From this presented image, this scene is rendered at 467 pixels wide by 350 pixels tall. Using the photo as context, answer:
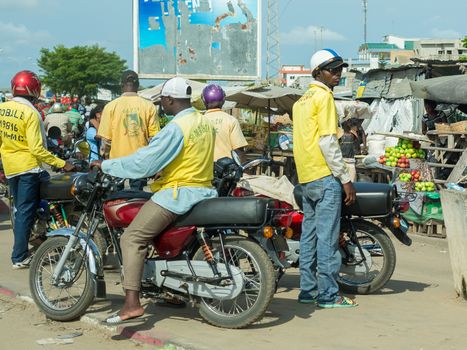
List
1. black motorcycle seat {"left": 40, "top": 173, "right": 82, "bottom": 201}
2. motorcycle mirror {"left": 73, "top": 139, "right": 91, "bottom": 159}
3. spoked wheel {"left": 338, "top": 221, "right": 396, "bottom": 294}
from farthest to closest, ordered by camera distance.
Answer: motorcycle mirror {"left": 73, "top": 139, "right": 91, "bottom": 159}, black motorcycle seat {"left": 40, "top": 173, "right": 82, "bottom": 201}, spoked wheel {"left": 338, "top": 221, "right": 396, "bottom": 294}

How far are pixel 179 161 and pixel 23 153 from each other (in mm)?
2783

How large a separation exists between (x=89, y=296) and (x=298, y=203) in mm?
1973

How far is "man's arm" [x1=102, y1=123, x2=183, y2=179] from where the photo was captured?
5.31 meters

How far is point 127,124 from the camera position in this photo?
→ 25.7 ft

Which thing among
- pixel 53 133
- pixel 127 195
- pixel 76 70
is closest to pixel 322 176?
pixel 127 195

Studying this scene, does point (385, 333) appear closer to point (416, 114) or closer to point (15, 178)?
point (15, 178)

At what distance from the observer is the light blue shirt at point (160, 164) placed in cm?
531

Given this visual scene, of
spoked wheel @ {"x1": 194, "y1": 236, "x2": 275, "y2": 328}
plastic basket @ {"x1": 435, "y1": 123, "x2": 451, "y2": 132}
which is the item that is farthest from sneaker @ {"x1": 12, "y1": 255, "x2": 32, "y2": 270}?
plastic basket @ {"x1": 435, "y1": 123, "x2": 451, "y2": 132}

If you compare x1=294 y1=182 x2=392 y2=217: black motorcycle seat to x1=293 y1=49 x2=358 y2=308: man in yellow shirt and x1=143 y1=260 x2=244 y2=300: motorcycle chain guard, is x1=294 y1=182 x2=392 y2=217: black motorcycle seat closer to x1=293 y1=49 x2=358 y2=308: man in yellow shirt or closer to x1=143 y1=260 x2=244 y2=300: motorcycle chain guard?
x1=293 y1=49 x2=358 y2=308: man in yellow shirt

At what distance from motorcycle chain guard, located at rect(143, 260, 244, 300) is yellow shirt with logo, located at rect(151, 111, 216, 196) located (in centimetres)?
56

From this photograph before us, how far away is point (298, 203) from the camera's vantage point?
6.55 meters

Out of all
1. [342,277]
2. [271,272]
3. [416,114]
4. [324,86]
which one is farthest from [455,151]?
[416,114]

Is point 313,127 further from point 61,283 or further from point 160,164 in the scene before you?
point 61,283

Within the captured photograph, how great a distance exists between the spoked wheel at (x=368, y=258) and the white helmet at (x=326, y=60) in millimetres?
1437
